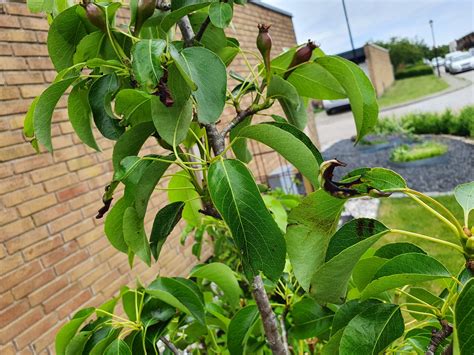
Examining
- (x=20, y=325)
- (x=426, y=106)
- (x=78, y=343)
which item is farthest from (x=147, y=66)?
(x=426, y=106)

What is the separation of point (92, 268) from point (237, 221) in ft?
8.32

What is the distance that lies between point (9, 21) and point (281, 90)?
2.44 meters

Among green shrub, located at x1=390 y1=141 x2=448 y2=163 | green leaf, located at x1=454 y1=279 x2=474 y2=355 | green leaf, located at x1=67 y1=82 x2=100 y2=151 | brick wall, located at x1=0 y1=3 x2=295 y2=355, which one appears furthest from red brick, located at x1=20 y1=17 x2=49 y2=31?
green shrub, located at x1=390 y1=141 x2=448 y2=163

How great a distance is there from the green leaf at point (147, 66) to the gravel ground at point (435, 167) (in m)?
6.15

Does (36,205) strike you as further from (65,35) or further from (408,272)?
(408,272)

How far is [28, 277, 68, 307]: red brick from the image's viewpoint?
2.42 meters

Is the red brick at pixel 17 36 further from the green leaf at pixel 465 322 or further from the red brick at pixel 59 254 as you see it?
the green leaf at pixel 465 322

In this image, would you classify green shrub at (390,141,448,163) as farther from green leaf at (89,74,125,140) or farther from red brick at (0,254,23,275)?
green leaf at (89,74,125,140)

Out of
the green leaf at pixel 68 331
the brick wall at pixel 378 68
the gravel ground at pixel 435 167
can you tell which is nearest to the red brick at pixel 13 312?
the green leaf at pixel 68 331

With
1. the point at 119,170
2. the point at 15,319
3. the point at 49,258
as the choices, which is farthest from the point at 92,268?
the point at 119,170

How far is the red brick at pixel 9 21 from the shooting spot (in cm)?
252

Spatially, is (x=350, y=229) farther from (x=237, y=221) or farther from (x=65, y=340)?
(x=65, y=340)

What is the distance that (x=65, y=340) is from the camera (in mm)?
955

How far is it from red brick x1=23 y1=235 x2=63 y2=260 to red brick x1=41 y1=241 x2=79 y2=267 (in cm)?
3
